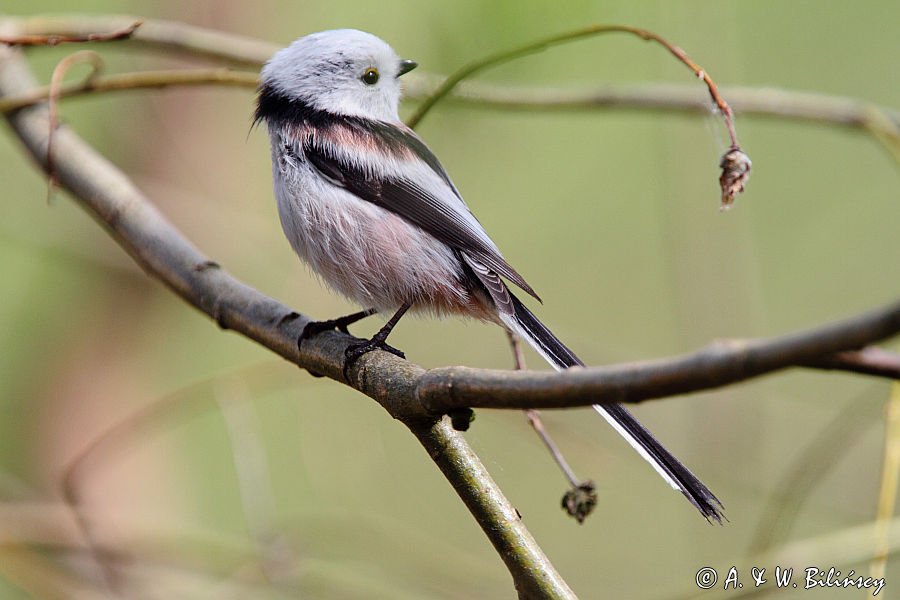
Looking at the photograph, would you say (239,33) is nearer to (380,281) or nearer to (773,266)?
(380,281)

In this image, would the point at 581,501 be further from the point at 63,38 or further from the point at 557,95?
the point at 63,38

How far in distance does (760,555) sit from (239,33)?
Answer: 12.2 feet

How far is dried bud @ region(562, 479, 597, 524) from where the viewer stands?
71.9 inches

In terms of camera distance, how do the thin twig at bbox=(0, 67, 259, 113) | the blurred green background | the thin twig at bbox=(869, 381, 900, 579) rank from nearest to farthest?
1. the thin twig at bbox=(869, 381, 900, 579)
2. the thin twig at bbox=(0, 67, 259, 113)
3. the blurred green background

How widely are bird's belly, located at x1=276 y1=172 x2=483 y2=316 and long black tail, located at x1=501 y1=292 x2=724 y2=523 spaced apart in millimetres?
283

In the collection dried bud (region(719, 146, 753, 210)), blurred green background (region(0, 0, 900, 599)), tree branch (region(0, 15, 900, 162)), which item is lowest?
blurred green background (region(0, 0, 900, 599))

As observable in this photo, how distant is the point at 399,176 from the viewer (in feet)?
7.71

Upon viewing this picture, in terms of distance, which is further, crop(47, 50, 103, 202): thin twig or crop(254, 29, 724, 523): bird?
crop(47, 50, 103, 202): thin twig

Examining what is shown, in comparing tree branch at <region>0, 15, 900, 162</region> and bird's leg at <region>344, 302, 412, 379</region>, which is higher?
tree branch at <region>0, 15, 900, 162</region>

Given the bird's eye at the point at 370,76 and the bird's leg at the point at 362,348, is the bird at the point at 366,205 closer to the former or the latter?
the bird's eye at the point at 370,76

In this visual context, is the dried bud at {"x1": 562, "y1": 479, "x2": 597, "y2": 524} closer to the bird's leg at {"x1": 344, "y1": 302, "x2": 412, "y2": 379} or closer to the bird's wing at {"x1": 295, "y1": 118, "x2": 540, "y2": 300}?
the bird's leg at {"x1": 344, "y1": 302, "x2": 412, "y2": 379}

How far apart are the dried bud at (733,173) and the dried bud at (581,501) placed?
71 cm

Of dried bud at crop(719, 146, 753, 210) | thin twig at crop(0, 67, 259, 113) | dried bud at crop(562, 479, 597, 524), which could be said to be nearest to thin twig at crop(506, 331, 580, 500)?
dried bud at crop(562, 479, 597, 524)

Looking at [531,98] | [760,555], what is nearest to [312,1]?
[531,98]
